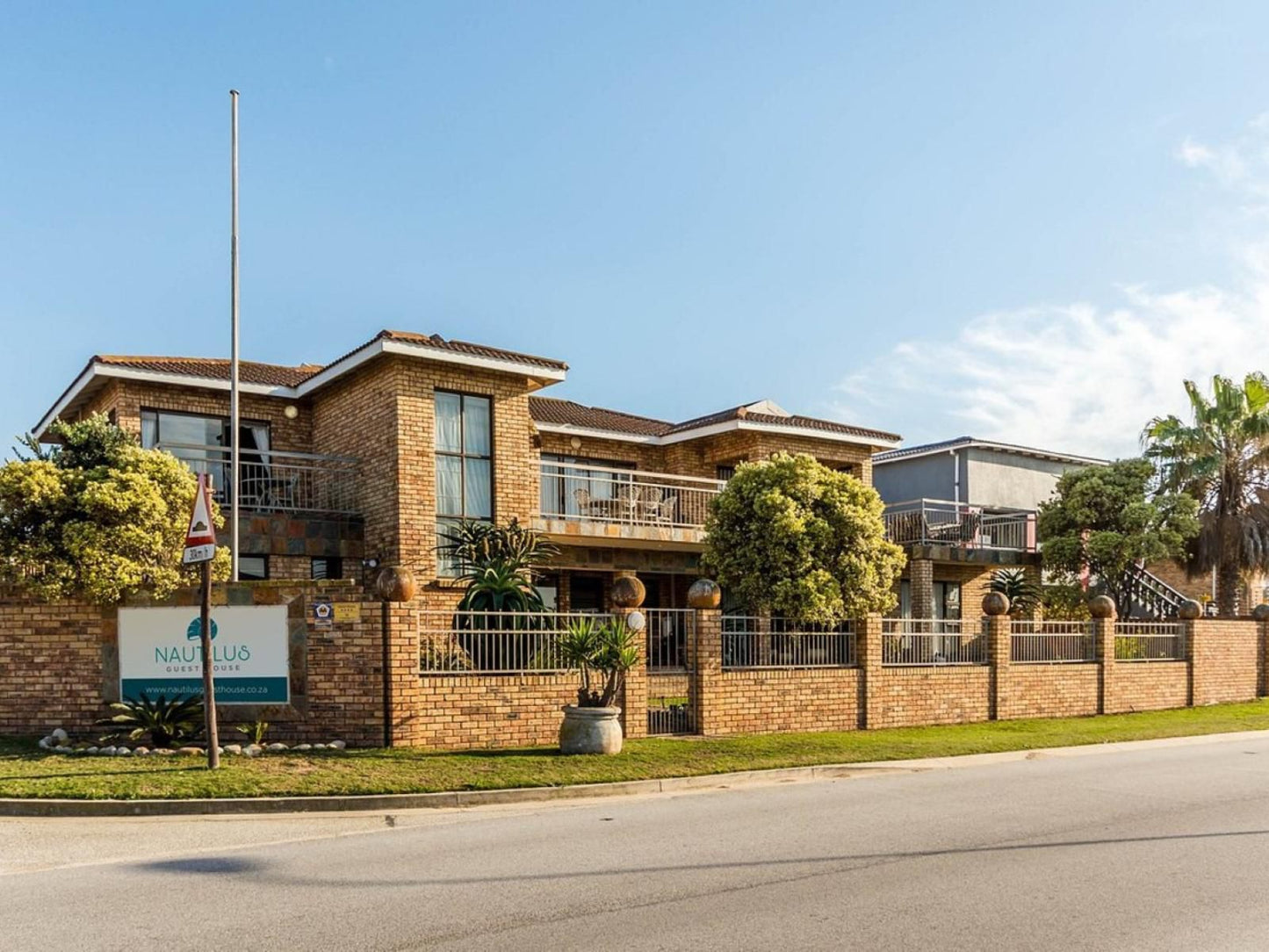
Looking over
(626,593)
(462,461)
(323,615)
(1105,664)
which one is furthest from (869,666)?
(323,615)

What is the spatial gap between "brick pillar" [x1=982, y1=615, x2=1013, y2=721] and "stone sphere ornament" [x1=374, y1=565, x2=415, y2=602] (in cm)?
1064

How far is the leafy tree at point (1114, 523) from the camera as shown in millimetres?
25750

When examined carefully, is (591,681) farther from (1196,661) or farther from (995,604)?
(1196,661)

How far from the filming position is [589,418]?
26594 mm

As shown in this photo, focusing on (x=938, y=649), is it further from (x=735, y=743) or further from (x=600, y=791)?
(x=600, y=791)

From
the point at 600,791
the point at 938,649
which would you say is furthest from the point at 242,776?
the point at 938,649

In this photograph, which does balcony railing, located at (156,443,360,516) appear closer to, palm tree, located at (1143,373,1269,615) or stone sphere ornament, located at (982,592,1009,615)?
stone sphere ornament, located at (982,592,1009,615)

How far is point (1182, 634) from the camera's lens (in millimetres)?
23625

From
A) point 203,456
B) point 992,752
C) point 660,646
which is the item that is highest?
point 203,456

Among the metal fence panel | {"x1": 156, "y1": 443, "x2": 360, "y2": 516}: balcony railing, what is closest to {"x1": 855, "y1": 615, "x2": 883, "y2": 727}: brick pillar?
the metal fence panel

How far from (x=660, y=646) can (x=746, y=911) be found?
950cm

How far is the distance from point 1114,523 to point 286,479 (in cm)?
1848

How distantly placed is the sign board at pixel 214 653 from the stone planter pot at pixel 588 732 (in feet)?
11.1

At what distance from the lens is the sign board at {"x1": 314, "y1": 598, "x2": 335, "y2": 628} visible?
1382 centimetres
